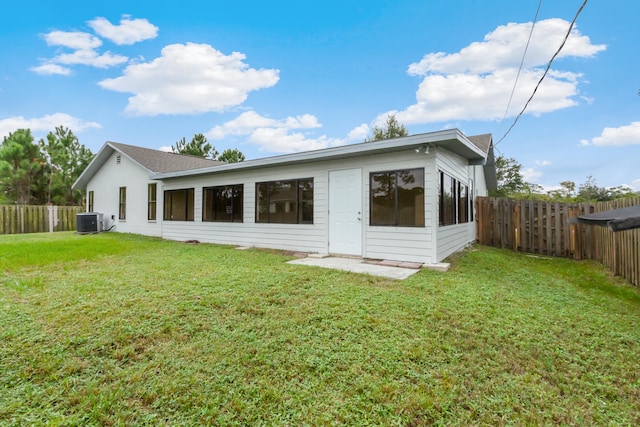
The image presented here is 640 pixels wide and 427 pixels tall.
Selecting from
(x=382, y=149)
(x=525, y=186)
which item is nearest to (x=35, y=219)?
(x=382, y=149)

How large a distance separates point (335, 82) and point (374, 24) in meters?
3.05

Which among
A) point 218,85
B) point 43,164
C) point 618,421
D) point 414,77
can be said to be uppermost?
point 218,85

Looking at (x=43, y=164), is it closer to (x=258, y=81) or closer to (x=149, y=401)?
(x=258, y=81)

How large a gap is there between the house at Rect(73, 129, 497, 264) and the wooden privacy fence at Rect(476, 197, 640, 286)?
64cm

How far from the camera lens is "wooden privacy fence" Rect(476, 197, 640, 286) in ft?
19.6

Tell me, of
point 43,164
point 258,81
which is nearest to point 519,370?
point 258,81

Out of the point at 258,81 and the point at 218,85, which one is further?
the point at 218,85

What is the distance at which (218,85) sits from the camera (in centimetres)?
1516

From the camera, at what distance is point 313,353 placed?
97.4 inches

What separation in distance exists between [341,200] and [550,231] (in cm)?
606

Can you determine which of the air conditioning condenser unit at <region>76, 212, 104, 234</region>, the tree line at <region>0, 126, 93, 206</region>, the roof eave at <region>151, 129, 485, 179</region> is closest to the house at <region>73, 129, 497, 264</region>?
the roof eave at <region>151, 129, 485, 179</region>

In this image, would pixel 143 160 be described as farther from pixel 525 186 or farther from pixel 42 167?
pixel 525 186

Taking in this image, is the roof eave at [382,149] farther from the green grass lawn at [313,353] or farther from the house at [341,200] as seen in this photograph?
the green grass lawn at [313,353]

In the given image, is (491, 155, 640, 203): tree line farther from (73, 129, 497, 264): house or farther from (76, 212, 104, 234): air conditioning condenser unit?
(76, 212, 104, 234): air conditioning condenser unit
